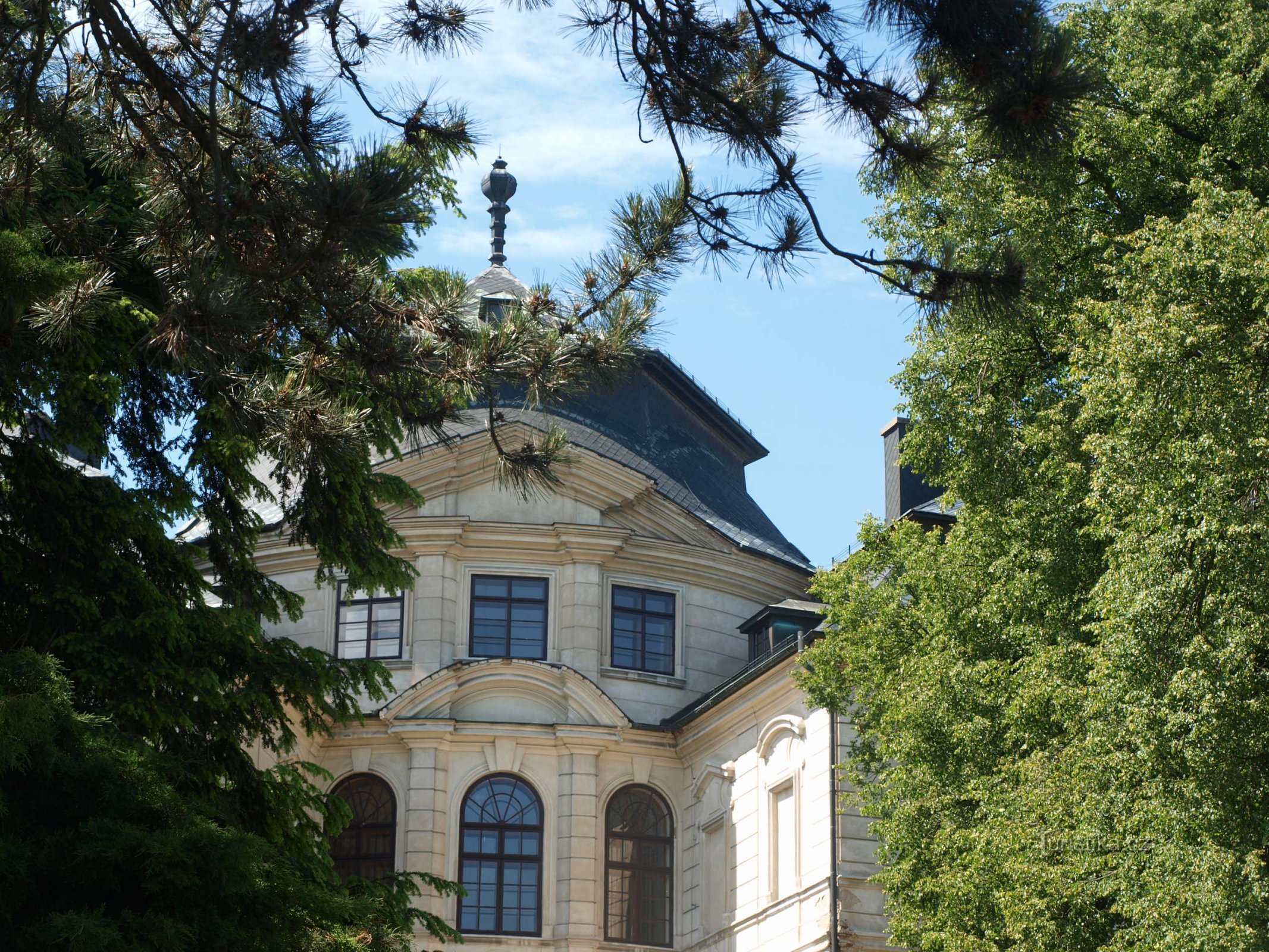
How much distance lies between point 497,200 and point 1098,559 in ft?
70.9

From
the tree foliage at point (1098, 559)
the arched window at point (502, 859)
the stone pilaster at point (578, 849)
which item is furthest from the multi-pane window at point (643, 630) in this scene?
the tree foliage at point (1098, 559)

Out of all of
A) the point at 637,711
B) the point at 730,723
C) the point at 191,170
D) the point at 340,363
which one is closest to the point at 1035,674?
the point at 340,363

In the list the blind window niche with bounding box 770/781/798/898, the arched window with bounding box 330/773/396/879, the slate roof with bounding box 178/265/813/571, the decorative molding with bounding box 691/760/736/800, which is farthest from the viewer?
the slate roof with bounding box 178/265/813/571

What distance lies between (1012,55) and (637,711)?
21.7 metres

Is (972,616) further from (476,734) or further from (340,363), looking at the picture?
(476,734)

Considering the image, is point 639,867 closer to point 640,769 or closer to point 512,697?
point 640,769

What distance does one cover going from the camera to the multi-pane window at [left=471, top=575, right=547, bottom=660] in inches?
1138

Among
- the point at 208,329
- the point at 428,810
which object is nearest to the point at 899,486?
the point at 428,810

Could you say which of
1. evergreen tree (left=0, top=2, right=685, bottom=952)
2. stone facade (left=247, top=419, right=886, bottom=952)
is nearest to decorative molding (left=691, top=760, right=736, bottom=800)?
stone facade (left=247, top=419, right=886, bottom=952)

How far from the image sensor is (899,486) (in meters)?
29.2

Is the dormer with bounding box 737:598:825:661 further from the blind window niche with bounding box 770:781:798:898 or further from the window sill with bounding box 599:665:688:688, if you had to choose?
the blind window niche with bounding box 770:781:798:898

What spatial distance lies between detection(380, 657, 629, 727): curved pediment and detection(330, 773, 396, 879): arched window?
1.31 metres

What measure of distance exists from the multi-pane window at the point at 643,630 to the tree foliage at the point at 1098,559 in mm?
9568

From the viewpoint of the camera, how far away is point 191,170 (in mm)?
9320
